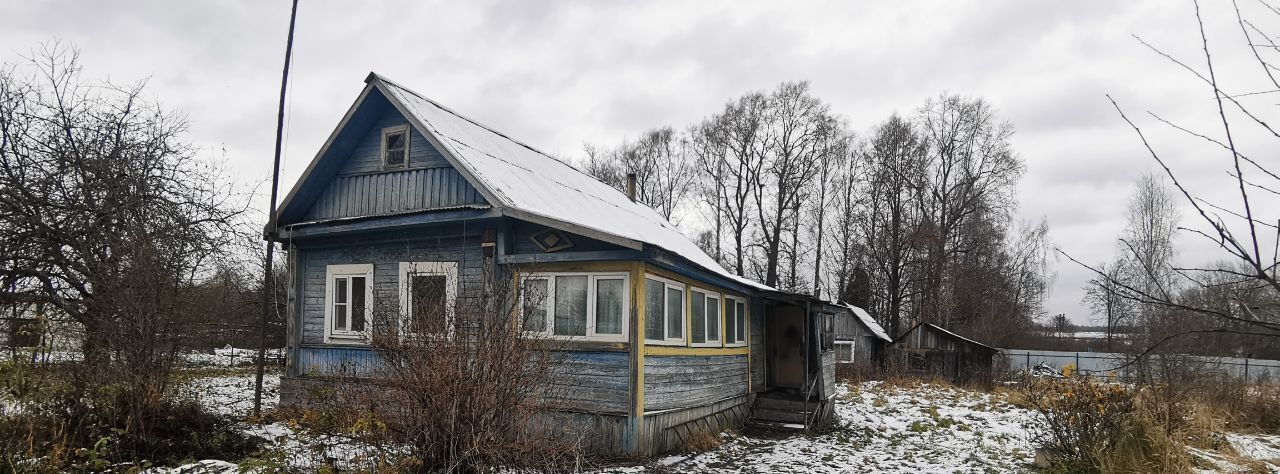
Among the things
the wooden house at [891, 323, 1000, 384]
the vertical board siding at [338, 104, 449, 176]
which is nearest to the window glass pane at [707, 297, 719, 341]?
the vertical board siding at [338, 104, 449, 176]

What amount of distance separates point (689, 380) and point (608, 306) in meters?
2.19

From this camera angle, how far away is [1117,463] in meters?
7.42

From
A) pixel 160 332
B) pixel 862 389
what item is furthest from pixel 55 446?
pixel 862 389

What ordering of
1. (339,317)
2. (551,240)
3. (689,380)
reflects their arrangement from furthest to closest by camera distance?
1. (339,317)
2. (689,380)
3. (551,240)

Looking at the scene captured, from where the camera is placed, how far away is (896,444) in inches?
498

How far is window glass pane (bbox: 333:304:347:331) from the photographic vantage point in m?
11.9

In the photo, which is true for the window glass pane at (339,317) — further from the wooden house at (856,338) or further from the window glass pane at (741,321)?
the wooden house at (856,338)

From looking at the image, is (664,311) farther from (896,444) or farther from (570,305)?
(896,444)

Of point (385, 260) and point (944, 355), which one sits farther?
point (944, 355)

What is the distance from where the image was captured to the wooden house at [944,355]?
969 inches

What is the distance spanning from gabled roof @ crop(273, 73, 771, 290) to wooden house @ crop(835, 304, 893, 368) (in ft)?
43.4

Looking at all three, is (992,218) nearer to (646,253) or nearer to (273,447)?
(646,253)

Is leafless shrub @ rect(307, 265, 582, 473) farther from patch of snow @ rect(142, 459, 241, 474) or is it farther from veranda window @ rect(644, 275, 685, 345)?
veranda window @ rect(644, 275, 685, 345)

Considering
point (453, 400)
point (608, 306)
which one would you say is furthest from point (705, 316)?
point (453, 400)
